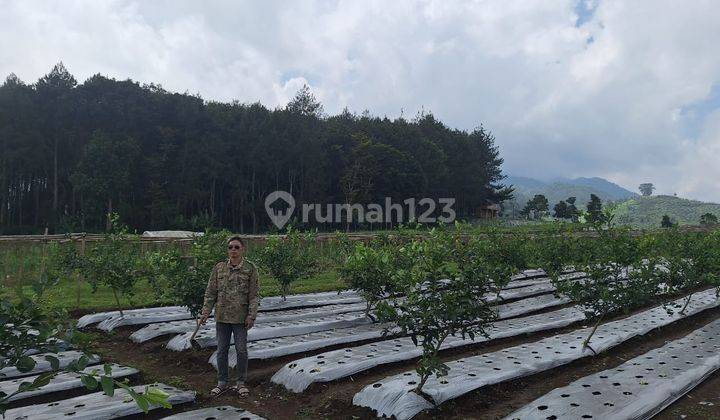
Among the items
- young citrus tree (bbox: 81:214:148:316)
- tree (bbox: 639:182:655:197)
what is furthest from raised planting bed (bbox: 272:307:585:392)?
tree (bbox: 639:182:655:197)

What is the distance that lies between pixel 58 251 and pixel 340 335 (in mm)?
7340

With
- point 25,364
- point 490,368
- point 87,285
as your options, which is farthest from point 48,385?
point 87,285

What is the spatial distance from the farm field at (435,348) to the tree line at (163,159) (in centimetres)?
2120

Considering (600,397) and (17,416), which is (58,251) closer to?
(17,416)

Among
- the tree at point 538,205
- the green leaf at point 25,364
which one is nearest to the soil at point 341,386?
the green leaf at point 25,364

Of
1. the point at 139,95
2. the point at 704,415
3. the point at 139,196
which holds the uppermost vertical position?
the point at 139,95

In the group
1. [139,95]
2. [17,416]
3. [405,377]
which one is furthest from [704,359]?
[139,95]

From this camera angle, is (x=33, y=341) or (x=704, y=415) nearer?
(x=33, y=341)

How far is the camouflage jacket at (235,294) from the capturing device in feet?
16.1

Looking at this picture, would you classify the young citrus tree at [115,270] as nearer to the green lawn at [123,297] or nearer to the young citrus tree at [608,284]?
the green lawn at [123,297]

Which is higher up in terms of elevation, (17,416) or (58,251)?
(58,251)

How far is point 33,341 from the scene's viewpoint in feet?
6.49

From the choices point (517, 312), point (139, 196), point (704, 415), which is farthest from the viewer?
point (139, 196)

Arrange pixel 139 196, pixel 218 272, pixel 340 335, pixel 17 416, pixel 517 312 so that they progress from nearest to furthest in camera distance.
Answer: pixel 17 416
pixel 218 272
pixel 340 335
pixel 517 312
pixel 139 196
